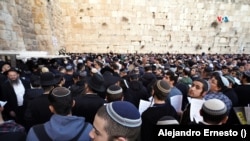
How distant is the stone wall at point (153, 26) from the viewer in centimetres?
1828

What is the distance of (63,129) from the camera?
6.26ft

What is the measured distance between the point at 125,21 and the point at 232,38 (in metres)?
10.0

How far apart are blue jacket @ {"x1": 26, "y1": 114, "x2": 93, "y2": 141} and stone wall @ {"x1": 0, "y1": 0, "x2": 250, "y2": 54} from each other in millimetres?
14227

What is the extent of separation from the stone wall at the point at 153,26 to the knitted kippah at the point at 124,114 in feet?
48.6

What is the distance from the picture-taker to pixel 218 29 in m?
21.2

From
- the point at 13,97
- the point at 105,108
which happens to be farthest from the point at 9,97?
the point at 105,108

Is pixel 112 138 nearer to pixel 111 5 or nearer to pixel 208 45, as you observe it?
pixel 111 5

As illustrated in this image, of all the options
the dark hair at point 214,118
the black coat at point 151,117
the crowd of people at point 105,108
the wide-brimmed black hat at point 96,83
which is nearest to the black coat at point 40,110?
the crowd of people at point 105,108

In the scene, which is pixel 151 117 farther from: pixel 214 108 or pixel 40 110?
pixel 40 110


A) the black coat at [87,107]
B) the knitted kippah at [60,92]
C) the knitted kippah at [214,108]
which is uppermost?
the knitted kippah at [60,92]

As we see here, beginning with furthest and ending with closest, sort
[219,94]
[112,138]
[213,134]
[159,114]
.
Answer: [219,94], [159,114], [112,138], [213,134]

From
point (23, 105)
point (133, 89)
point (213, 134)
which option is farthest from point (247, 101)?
point (23, 105)

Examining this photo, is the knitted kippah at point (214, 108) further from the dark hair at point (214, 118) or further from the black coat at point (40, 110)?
the black coat at point (40, 110)

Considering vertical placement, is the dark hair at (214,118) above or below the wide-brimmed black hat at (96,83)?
below
